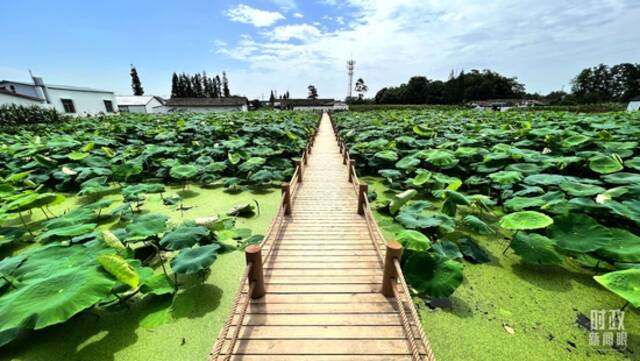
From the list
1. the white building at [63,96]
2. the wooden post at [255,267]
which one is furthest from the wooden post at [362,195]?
the white building at [63,96]

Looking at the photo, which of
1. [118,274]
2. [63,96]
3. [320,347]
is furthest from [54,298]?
[63,96]

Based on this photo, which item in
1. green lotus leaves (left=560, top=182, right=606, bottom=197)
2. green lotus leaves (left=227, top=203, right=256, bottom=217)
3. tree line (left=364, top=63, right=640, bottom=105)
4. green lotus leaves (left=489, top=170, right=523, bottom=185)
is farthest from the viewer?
tree line (left=364, top=63, right=640, bottom=105)

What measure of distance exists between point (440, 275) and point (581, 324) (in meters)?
1.22

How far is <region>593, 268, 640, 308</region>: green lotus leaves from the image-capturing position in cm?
188

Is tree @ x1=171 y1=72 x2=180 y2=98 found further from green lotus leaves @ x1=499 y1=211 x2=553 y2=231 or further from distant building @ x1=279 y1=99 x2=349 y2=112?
green lotus leaves @ x1=499 y1=211 x2=553 y2=231

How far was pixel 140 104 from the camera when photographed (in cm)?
3509

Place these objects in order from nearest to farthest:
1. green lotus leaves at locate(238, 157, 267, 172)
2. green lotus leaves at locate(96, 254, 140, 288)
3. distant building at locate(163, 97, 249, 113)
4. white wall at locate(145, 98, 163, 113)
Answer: green lotus leaves at locate(96, 254, 140, 288) < green lotus leaves at locate(238, 157, 267, 172) < white wall at locate(145, 98, 163, 113) < distant building at locate(163, 97, 249, 113)

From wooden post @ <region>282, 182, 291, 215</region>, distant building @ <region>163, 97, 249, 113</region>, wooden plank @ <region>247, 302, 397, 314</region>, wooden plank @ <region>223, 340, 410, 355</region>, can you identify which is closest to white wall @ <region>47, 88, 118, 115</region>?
distant building @ <region>163, 97, 249, 113</region>

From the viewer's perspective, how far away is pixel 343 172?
695cm

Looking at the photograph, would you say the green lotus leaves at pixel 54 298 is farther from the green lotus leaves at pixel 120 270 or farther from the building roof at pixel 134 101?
the building roof at pixel 134 101

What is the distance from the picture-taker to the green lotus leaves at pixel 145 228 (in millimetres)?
2836

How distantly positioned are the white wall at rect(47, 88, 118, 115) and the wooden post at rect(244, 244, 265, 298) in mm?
27014

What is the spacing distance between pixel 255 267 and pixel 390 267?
121 centimetres

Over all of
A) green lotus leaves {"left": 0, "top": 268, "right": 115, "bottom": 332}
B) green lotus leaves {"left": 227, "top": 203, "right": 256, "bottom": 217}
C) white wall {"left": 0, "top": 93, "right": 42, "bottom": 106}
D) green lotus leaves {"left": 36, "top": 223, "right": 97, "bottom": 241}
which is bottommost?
green lotus leaves {"left": 227, "top": 203, "right": 256, "bottom": 217}
